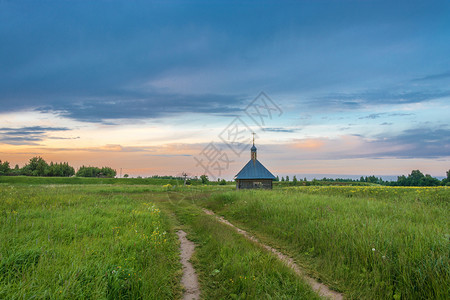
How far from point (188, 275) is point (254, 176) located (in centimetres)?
2579

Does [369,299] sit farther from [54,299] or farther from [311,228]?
[54,299]

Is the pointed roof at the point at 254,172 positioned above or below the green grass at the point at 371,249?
above

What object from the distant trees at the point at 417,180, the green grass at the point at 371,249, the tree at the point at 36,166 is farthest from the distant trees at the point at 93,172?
the green grass at the point at 371,249

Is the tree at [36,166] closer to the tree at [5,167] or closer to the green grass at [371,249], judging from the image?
the tree at [5,167]

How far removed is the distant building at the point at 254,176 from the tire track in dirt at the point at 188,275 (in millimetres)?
23128

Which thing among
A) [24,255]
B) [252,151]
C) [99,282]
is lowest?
[99,282]

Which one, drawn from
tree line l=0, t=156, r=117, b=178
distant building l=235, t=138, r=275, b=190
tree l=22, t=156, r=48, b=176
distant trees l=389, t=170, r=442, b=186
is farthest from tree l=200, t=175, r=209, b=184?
tree l=22, t=156, r=48, b=176

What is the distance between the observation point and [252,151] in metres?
32.5

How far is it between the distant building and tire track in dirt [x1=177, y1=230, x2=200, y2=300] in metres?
23.1

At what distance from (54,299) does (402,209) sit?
11.7 meters

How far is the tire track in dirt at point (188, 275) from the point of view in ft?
16.1

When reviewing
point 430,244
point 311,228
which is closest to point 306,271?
point 311,228

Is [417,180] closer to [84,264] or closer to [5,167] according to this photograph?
[84,264]

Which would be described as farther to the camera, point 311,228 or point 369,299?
point 311,228
